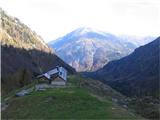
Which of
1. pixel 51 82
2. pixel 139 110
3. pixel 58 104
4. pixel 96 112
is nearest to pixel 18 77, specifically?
pixel 51 82

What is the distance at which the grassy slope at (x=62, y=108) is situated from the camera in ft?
181

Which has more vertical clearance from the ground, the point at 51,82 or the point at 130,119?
the point at 51,82

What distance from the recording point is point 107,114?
178 feet

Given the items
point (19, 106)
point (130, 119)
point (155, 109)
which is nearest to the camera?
point (130, 119)

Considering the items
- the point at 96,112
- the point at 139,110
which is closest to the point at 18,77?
the point at 139,110

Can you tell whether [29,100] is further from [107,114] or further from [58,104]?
[107,114]

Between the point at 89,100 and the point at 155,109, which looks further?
the point at 155,109

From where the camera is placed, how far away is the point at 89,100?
227 feet

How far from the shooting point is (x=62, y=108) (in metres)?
62.0

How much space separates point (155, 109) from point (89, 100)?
571 inches

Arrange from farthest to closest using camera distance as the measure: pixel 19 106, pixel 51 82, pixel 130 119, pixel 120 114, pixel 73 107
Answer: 1. pixel 51 82
2. pixel 19 106
3. pixel 73 107
4. pixel 120 114
5. pixel 130 119

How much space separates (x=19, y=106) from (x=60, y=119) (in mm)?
16699

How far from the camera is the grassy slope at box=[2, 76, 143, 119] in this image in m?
55.3

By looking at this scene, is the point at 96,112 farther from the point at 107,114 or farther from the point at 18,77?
the point at 18,77
